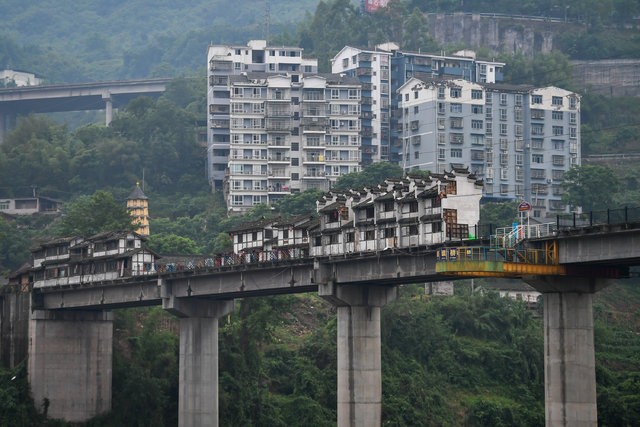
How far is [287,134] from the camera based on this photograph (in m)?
197

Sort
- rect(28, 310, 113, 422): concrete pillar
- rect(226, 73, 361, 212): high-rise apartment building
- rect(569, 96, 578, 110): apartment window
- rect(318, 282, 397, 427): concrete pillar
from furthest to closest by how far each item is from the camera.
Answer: rect(569, 96, 578, 110): apartment window, rect(226, 73, 361, 212): high-rise apartment building, rect(28, 310, 113, 422): concrete pillar, rect(318, 282, 397, 427): concrete pillar

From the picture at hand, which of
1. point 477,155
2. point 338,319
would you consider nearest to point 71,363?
point 338,319

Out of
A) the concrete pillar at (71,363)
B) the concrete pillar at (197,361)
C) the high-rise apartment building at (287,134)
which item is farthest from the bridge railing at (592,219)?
the concrete pillar at (71,363)

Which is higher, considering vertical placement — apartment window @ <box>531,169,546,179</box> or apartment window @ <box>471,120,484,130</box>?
apartment window @ <box>471,120,484,130</box>

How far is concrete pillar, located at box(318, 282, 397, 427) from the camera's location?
4087 inches

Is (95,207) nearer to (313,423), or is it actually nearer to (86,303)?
(86,303)

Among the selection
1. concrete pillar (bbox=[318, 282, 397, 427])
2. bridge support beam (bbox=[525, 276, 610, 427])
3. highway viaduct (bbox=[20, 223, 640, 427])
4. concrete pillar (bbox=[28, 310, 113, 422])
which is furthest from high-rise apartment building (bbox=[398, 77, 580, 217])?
bridge support beam (bbox=[525, 276, 610, 427])

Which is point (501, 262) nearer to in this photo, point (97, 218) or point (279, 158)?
point (97, 218)

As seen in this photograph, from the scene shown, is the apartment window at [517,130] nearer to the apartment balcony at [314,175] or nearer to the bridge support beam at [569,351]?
the apartment balcony at [314,175]

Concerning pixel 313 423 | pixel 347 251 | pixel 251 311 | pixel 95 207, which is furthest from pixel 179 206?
pixel 347 251

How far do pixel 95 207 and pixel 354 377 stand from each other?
66.5 metres

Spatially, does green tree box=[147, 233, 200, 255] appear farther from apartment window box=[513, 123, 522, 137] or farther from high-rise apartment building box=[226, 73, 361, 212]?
apartment window box=[513, 123, 522, 137]

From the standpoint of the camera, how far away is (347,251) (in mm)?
108188

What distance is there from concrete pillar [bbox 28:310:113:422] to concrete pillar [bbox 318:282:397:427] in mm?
35527
